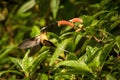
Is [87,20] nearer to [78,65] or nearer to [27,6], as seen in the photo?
[78,65]

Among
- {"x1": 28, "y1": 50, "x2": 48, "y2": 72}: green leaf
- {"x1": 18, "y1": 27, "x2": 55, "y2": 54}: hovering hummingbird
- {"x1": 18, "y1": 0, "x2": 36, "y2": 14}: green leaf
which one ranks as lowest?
{"x1": 28, "y1": 50, "x2": 48, "y2": 72}: green leaf

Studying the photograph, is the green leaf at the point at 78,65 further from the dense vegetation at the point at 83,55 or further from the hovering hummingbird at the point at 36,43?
the hovering hummingbird at the point at 36,43

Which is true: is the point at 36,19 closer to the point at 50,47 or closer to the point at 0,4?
the point at 0,4

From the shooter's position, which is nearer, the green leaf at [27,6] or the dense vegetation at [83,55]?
the dense vegetation at [83,55]

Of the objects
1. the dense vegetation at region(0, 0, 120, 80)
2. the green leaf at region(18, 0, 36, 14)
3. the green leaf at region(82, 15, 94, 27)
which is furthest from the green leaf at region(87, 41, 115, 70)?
the green leaf at region(18, 0, 36, 14)

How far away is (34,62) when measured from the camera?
0.99 meters

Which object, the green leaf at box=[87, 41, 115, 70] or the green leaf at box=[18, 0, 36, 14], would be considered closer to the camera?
the green leaf at box=[87, 41, 115, 70]

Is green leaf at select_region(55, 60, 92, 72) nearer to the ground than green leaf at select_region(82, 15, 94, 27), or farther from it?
nearer to the ground

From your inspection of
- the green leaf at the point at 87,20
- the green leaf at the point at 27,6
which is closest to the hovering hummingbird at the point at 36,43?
the green leaf at the point at 87,20

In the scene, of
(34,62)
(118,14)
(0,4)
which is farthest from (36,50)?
(0,4)

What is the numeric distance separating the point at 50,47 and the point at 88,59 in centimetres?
22

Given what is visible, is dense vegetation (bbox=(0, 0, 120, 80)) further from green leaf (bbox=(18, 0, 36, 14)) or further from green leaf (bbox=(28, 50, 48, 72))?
green leaf (bbox=(18, 0, 36, 14))

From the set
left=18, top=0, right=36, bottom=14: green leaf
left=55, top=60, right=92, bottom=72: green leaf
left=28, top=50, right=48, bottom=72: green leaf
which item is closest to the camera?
left=55, top=60, right=92, bottom=72: green leaf

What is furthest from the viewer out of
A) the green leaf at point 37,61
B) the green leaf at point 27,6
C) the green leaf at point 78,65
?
the green leaf at point 27,6
